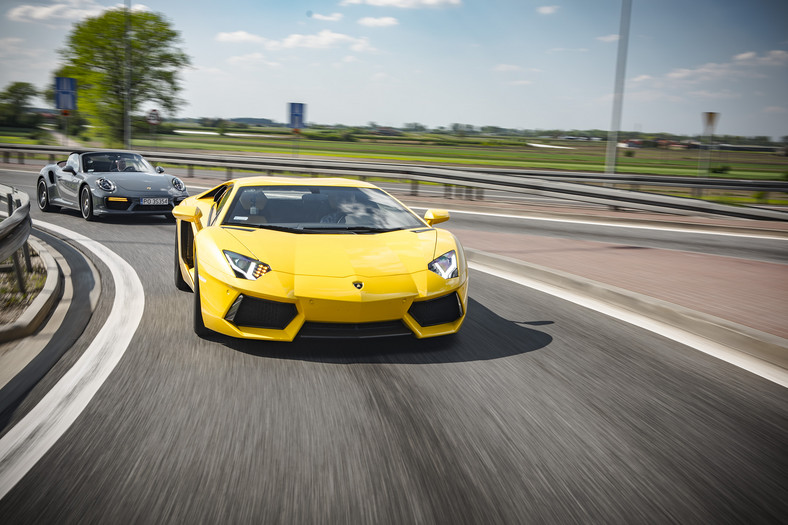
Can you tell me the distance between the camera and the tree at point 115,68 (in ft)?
143

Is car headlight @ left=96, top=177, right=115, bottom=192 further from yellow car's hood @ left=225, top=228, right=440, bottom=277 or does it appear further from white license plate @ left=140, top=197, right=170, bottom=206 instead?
yellow car's hood @ left=225, top=228, right=440, bottom=277

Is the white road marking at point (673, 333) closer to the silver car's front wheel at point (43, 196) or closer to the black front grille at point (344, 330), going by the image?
the black front grille at point (344, 330)

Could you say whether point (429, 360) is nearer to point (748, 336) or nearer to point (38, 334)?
point (748, 336)

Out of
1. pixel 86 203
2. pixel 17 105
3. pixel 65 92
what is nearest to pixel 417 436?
pixel 86 203

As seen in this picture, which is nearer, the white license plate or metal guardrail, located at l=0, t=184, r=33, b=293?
metal guardrail, located at l=0, t=184, r=33, b=293

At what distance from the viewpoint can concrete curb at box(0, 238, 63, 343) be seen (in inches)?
183

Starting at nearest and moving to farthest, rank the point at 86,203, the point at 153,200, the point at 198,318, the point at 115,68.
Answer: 1. the point at 198,318
2. the point at 153,200
3. the point at 86,203
4. the point at 115,68

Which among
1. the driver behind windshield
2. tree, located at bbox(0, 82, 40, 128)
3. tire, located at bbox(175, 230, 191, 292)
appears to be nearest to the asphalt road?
tire, located at bbox(175, 230, 191, 292)

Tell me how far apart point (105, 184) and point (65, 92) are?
16.5 m

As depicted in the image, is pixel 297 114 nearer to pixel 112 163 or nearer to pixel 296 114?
pixel 296 114

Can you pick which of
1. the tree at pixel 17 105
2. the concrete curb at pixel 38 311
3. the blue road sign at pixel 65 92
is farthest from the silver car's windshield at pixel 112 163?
the tree at pixel 17 105

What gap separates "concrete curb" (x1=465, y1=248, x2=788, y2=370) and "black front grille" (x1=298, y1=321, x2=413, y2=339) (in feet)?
8.85

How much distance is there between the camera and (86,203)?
12422 millimetres

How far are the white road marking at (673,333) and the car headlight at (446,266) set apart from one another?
6.18 feet
